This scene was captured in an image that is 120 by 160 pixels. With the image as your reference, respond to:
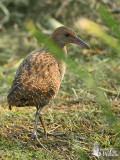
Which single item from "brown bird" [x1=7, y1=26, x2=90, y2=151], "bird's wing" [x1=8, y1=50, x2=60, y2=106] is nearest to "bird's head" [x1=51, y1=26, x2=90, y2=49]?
"brown bird" [x1=7, y1=26, x2=90, y2=151]

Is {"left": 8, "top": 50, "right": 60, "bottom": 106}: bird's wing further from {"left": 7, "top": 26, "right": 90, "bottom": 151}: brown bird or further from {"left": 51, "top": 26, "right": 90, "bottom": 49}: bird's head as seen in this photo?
{"left": 51, "top": 26, "right": 90, "bottom": 49}: bird's head

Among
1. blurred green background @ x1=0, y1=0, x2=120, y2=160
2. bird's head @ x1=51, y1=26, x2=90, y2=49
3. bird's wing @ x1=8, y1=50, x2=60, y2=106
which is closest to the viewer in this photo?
Result: bird's wing @ x1=8, y1=50, x2=60, y2=106

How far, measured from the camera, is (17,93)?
10.6 feet

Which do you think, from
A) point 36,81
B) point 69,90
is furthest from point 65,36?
point 69,90

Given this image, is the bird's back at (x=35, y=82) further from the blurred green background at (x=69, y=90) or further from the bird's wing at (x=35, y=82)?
the blurred green background at (x=69, y=90)

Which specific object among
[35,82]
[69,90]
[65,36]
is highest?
[65,36]

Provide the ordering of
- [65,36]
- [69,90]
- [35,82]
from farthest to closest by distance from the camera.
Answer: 1. [69,90]
2. [65,36]
3. [35,82]

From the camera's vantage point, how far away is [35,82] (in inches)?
129

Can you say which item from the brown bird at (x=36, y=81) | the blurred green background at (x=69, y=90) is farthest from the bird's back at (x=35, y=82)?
the blurred green background at (x=69, y=90)

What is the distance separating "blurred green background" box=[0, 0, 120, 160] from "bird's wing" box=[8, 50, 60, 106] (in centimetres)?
19

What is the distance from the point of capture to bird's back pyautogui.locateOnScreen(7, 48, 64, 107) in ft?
10.7

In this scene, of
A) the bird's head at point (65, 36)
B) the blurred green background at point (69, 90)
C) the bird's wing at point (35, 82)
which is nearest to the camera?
the bird's wing at point (35, 82)

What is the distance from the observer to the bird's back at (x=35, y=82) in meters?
3.25

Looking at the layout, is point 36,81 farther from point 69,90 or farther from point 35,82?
point 69,90
